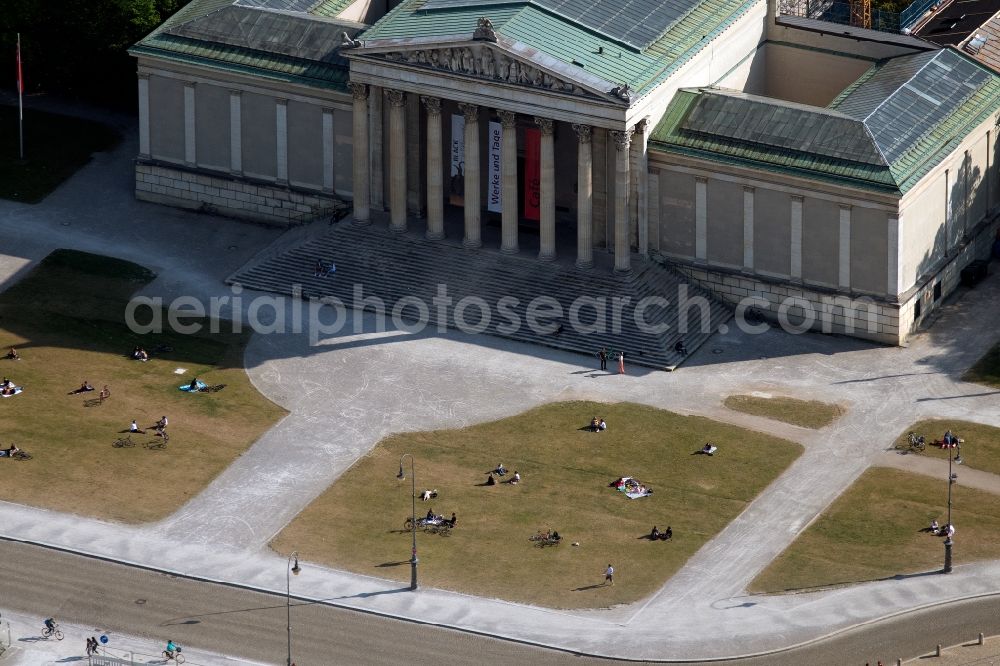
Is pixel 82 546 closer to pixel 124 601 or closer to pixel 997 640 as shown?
pixel 124 601

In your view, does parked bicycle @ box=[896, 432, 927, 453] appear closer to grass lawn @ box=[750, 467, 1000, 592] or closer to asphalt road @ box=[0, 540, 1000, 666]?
grass lawn @ box=[750, 467, 1000, 592]

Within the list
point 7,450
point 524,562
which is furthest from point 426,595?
point 7,450

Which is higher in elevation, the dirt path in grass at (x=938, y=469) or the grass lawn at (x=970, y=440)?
the grass lawn at (x=970, y=440)

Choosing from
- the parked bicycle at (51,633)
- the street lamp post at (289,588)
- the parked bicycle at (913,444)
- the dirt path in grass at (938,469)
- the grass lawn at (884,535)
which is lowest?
Answer: the parked bicycle at (51,633)

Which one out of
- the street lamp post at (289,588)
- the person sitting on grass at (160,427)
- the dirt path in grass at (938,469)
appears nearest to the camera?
the street lamp post at (289,588)

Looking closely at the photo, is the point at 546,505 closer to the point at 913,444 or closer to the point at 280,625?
the point at 280,625

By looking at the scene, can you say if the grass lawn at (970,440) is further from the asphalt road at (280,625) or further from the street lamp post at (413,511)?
the street lamp post at (413,511)

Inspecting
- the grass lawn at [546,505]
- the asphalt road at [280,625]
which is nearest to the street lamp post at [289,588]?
the asphalt road at [280,625]

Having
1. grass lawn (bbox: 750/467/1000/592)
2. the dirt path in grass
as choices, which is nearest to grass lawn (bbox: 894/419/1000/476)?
the dirt path in grass
